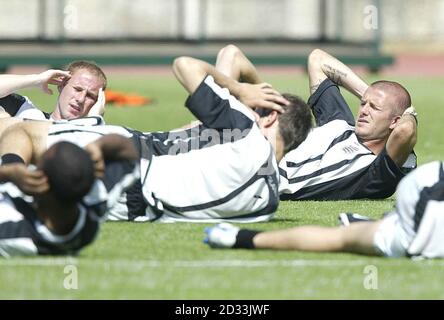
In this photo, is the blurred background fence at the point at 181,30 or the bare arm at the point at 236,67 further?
the blurred background fence at the point at 181,30

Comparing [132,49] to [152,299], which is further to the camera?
[132,49]

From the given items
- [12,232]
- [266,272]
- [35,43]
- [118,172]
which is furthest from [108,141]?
[35,43]

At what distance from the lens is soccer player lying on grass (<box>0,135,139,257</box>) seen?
6.05 metres

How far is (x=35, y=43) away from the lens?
2325cm

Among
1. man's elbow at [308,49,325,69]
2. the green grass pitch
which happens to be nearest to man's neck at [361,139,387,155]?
man's elbow at [308,49,325,69]

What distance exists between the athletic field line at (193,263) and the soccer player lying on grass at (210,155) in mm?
1060

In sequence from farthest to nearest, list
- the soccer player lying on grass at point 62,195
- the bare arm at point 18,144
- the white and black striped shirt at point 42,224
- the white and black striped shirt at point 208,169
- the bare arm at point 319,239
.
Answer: the white and black striped shirt at point 208,169
the bare arm at point 18,144
the bare arm at point 319,239
the white and black striped shirt at point 42,224
the soccer player lying on grass at point 62,195

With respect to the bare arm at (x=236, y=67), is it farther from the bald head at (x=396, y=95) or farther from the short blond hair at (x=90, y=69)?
the bald head at (x=396, y=95)

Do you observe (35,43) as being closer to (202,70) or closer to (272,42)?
(272,42)

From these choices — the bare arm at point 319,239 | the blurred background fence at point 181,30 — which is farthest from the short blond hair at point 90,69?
the blurred background fence at point 181,30

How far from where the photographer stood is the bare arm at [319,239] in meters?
6.72

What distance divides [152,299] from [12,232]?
109 cm

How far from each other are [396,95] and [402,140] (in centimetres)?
49

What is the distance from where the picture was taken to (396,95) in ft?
30.5
